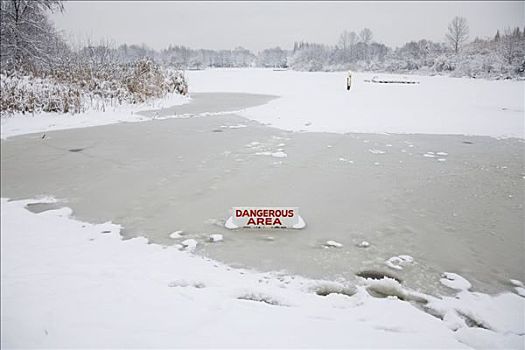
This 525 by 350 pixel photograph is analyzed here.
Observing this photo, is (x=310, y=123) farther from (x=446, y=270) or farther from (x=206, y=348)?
(x=206, y=348)

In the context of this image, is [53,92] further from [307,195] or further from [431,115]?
[431,115]

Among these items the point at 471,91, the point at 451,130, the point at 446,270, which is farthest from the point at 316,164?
the point at 471,91

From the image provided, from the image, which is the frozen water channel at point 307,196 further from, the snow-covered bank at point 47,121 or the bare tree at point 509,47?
the bare tree at point 509,47

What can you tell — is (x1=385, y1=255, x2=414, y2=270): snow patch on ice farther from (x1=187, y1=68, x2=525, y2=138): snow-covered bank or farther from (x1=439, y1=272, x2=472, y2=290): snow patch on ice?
(x1=187, y1=68, x2=525, y2=138): snow-covered bank

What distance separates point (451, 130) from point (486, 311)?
29.0ft

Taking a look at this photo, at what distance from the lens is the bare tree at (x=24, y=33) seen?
1.84m

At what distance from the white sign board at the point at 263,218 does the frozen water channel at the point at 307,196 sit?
9 centimetres

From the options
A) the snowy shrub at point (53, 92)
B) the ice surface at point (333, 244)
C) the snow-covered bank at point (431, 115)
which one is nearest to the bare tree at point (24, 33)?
the snowy shrub at point (53, 92)

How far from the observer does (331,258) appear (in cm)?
337

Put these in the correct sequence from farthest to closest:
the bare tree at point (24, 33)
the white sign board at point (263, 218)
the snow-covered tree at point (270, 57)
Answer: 1. the snow-covered tree at point (270, 57)
2. the white sign board at point (263, 218)
3. the bare tree at point (24, 33)

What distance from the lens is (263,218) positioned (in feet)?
12.6

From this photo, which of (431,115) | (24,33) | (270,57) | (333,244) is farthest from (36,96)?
(270,57)

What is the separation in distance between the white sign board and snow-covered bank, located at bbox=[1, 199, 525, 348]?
2.40 ft

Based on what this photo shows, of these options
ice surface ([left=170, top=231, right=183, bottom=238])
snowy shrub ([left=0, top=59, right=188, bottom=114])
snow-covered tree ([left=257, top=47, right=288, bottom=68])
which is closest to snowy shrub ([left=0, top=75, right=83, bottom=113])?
snowy shrub ([left=0, top=59, right=188, bottom=114])
